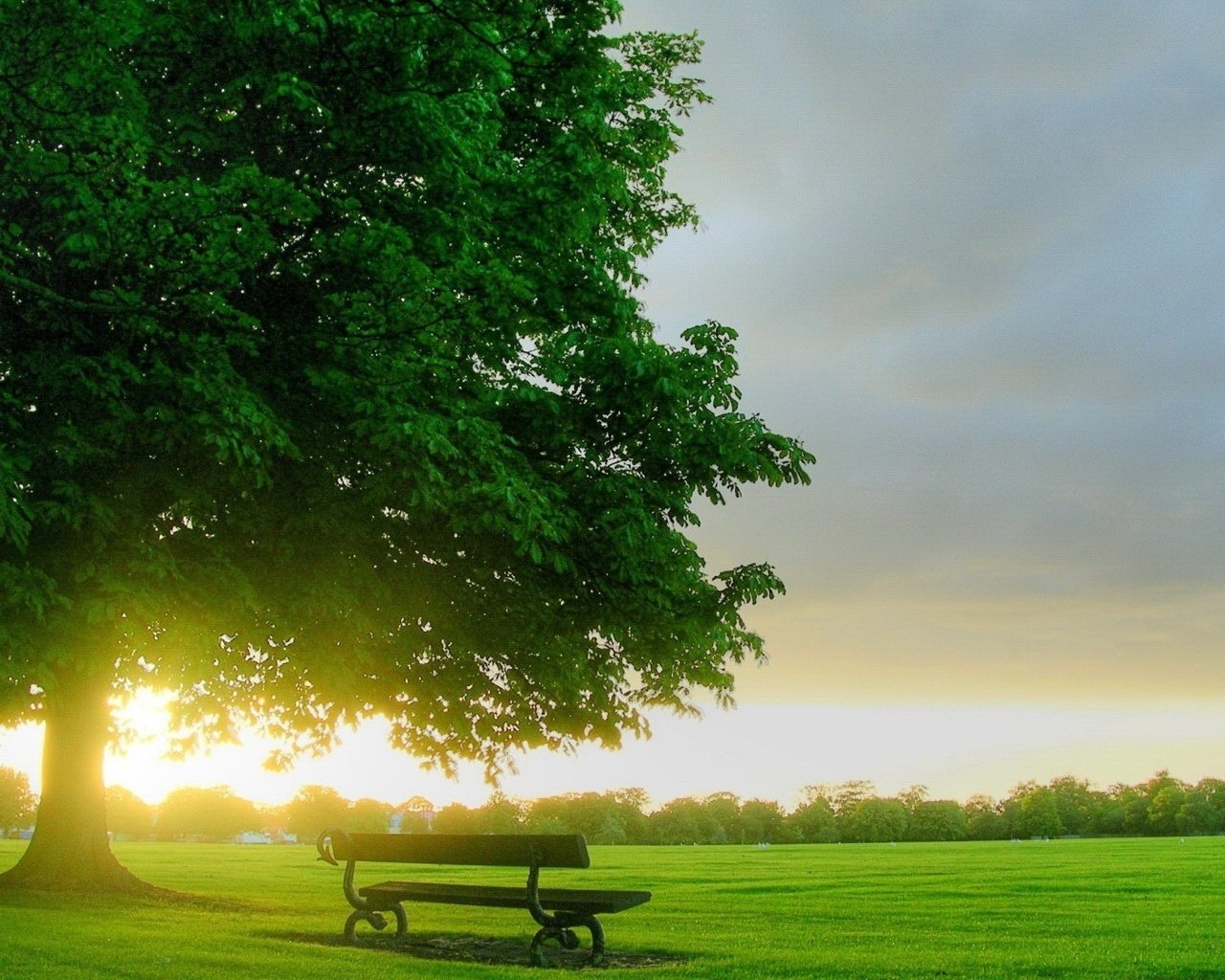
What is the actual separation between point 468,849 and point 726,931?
15.2 feet

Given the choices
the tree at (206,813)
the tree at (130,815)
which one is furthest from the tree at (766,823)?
the tree at (130,815)

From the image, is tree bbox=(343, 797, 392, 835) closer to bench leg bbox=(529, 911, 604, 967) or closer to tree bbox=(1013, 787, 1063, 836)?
bench leg bbox=(529, 911, 604, 967)

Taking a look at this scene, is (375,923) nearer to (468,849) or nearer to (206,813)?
(468,849)

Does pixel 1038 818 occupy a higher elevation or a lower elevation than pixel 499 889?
lower

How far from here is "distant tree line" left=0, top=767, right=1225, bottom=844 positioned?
201ft

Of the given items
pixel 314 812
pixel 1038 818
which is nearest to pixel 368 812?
pixel 314 812

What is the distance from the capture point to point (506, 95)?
58.9 ft

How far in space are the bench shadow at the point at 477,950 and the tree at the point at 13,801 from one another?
83.3 m

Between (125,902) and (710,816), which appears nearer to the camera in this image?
(125,902)

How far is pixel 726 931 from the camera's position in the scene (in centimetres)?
1539

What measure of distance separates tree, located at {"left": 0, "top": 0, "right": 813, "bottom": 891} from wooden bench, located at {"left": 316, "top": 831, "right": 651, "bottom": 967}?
12.0 feet

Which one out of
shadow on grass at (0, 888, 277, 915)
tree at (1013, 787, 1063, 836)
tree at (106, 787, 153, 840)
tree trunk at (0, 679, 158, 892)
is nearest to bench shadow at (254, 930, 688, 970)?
shadow on grass at (0, 888, 277, 915)

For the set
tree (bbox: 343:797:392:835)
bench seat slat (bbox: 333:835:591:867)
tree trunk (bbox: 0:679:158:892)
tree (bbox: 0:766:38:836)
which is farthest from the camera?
tree (bbox: 0:766:38:836)

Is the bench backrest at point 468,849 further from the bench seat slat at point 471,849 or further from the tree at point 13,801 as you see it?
the tree at point 13,801
